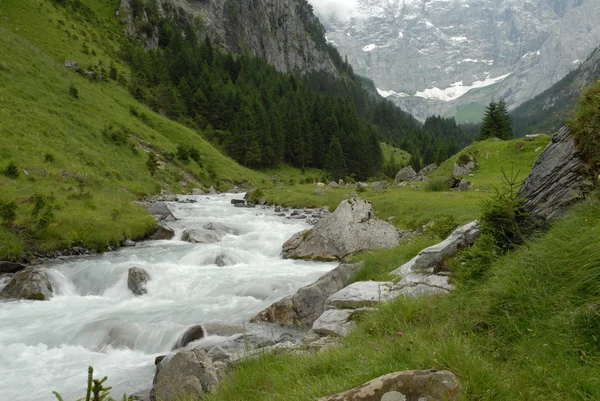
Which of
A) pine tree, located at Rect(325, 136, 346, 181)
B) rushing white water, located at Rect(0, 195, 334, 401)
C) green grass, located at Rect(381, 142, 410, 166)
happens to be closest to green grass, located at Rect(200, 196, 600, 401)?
rushing white water, located at Rect(0, 195, 334, 401)

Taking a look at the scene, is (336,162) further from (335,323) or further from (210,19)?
(210,19)

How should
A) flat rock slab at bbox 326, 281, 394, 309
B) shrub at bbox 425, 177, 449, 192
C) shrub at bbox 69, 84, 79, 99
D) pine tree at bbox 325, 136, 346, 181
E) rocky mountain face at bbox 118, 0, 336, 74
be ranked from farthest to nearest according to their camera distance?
1. rocky mountain face at bbox 118, 0, 336, 74
2. pine tree at bbox 325, 136, 346, 181
3. shrub at bbox 69, 84, 79, 99
4. shrub at bbox 425, 177, 449, 192
5. flat rock slab at bbox 326, 281, 394, 309

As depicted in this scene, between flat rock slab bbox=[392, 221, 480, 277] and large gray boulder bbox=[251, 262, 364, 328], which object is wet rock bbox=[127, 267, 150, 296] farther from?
flat rock slab bbox=[392, 221, 480, 277]

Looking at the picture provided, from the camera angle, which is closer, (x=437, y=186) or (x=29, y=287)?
(x=29, y=287)

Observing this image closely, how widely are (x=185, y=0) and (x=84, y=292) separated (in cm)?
17334

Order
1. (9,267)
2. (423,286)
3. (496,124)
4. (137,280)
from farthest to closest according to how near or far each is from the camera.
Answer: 1. (496,124)
2. (9,267)
3. (137,280)
4. (423,286)

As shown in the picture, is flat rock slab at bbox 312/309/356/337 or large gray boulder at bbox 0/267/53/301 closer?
flat rock slab at bbox 312/309/356/337

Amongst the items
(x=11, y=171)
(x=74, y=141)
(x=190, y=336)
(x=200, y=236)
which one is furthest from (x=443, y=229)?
(x=74, y=141)

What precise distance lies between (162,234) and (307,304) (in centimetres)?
1736

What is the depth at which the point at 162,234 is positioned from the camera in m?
27.2

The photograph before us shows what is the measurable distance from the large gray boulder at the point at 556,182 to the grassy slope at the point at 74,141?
885 inches

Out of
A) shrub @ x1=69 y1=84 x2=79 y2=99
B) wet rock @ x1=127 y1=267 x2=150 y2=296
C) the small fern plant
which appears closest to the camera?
the small fern plant

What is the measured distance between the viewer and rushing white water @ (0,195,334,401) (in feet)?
36.3

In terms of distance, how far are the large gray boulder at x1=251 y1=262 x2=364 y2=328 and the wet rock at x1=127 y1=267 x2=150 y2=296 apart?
655cm
